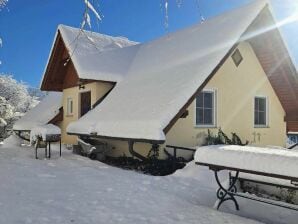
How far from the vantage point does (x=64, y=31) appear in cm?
1627

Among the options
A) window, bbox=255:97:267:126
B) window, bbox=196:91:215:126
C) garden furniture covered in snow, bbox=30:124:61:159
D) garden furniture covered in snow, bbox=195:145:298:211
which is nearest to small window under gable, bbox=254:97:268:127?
window, bbox=255:97:267:126

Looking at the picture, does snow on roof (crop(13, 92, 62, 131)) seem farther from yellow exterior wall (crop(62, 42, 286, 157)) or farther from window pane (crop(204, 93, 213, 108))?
window pane (crop(204, 93, 213, 108))

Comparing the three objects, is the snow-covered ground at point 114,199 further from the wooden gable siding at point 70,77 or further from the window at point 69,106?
the window at point 69,106

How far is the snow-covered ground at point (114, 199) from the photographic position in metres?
5.41

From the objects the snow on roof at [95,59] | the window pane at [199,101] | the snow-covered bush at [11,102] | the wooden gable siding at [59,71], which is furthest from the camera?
the snow-covered bush at [11,102]

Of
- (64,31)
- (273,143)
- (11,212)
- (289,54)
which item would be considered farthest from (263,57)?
(11,212)

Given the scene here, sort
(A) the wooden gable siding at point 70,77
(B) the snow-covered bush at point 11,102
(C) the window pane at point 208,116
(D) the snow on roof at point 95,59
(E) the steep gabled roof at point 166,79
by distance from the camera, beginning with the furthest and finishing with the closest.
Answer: (B) the snow-covered bush at point 11,102
(A) the wooden gable siding at point 70,77
(D) the snow on roof at point 95,59
(C) the window pane at point 208,116
(E) the steep gabled roof at point 166,79

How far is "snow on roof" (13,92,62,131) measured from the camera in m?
18.3

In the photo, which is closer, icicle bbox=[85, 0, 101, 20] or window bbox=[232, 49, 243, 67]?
icicle bbox=[85, 0, 101, 20]

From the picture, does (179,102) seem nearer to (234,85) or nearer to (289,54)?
(234,85)

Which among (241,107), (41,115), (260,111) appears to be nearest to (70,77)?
(41,115)

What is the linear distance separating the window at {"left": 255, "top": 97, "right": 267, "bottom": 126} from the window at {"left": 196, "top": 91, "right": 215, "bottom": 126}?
2792 mm

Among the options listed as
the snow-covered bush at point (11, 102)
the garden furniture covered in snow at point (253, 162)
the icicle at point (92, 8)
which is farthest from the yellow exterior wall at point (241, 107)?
the snow-covered bush at point (11, 102)

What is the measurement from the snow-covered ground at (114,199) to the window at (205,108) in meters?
3.45
